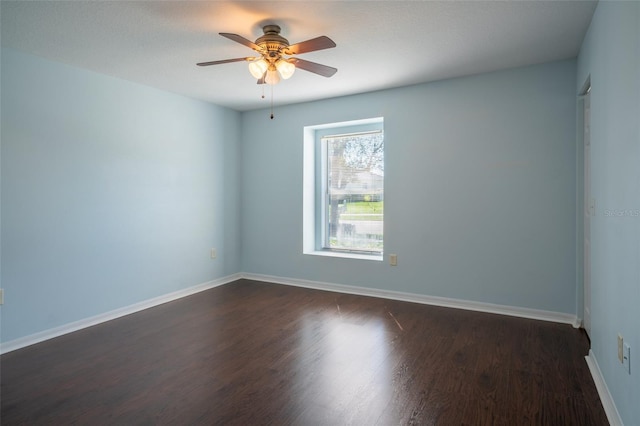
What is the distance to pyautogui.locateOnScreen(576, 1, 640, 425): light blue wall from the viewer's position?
1.53 metres

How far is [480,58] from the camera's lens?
3.11 metres

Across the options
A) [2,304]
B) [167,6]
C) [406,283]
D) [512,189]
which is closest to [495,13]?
[512,189]

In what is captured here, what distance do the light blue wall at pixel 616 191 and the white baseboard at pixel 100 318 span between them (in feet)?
12.7

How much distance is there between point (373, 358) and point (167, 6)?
2713 millimetres

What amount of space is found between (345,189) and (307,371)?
2.73 metres

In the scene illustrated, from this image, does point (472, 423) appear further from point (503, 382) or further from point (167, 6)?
point (167, 6)

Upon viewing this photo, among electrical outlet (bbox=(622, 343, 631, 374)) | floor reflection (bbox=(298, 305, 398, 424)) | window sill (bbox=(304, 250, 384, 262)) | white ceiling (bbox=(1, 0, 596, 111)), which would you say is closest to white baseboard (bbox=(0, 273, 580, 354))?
window sill (bbox=(304, 250, 384, 262))

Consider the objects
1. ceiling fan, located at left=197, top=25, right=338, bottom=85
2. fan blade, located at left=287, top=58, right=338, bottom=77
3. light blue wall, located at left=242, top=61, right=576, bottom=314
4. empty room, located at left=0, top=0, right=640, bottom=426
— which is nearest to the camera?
empty room, located at left=0, top=0, right=640, bottom=426

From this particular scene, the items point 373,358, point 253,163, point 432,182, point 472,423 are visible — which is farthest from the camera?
point 253,163

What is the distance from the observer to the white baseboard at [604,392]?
1.77m

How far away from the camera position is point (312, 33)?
2.63 meters

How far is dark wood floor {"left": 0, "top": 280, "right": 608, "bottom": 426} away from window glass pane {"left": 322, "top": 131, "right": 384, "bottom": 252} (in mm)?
1223

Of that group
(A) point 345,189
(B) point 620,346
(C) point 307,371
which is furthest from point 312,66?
(B) point 620,346

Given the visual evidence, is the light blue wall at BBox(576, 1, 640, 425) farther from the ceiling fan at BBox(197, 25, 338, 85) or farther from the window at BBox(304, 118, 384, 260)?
the window at BBox(304, 118, 384, 260)
